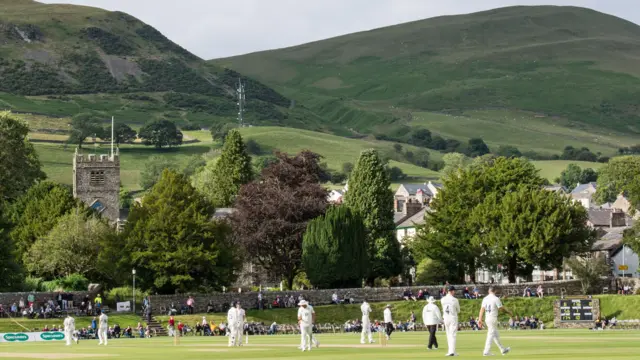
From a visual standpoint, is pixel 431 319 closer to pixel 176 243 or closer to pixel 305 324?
pixel 305 324

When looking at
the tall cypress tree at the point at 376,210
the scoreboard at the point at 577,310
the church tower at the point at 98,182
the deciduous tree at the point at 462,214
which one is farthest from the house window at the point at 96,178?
the scoreboard at the point at 577,310

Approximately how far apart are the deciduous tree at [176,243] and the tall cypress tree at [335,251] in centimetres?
810

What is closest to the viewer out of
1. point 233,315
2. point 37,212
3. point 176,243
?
point 233,315

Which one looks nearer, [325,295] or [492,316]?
[492,316]

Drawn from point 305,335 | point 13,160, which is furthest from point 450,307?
point 13,160

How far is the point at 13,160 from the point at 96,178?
8.83m

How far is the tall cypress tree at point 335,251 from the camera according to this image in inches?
3991

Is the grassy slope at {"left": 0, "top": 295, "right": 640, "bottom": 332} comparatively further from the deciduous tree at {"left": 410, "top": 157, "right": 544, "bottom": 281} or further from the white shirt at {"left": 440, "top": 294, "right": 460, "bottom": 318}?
the white shirt at {"left": 440, "top": 294, "right": 460, "bottom": 318}

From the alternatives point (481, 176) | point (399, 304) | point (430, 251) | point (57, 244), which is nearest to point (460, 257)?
point (430, 251)

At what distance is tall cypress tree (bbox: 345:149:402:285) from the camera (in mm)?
113000

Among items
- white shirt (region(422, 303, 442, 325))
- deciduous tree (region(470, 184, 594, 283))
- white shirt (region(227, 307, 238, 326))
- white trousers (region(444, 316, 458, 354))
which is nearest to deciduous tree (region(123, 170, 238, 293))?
deciduous tree (region(470, 184, 594, 283))

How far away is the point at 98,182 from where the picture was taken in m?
128

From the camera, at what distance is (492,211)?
10831 centimetres

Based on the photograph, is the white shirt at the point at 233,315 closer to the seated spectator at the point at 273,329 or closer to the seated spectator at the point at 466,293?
the seated spectator at the point at 273,329
